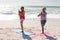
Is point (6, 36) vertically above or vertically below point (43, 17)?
below

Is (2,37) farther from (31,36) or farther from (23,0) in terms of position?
(23,0)

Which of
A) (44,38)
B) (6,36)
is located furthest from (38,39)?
(6,36)

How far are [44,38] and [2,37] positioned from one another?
2056mm

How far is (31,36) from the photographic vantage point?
973cm

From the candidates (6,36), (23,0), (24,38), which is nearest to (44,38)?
(24,38)

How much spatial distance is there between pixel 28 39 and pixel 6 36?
1309 millimetres

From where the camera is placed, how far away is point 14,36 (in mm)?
9844

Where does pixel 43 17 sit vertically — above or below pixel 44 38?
above

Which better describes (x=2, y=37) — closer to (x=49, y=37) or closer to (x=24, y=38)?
(x=24, y=38)

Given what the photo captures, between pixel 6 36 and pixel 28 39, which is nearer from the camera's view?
pixel 28 39

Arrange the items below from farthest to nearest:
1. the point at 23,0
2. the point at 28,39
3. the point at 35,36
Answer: the point at 23,0, the point at 35,36, the point at 28,39

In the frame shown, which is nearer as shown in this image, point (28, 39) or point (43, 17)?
point (28, 39)

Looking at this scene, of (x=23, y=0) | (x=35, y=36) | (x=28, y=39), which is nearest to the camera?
(x=28, y=39)

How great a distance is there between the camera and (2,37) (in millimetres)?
9664
